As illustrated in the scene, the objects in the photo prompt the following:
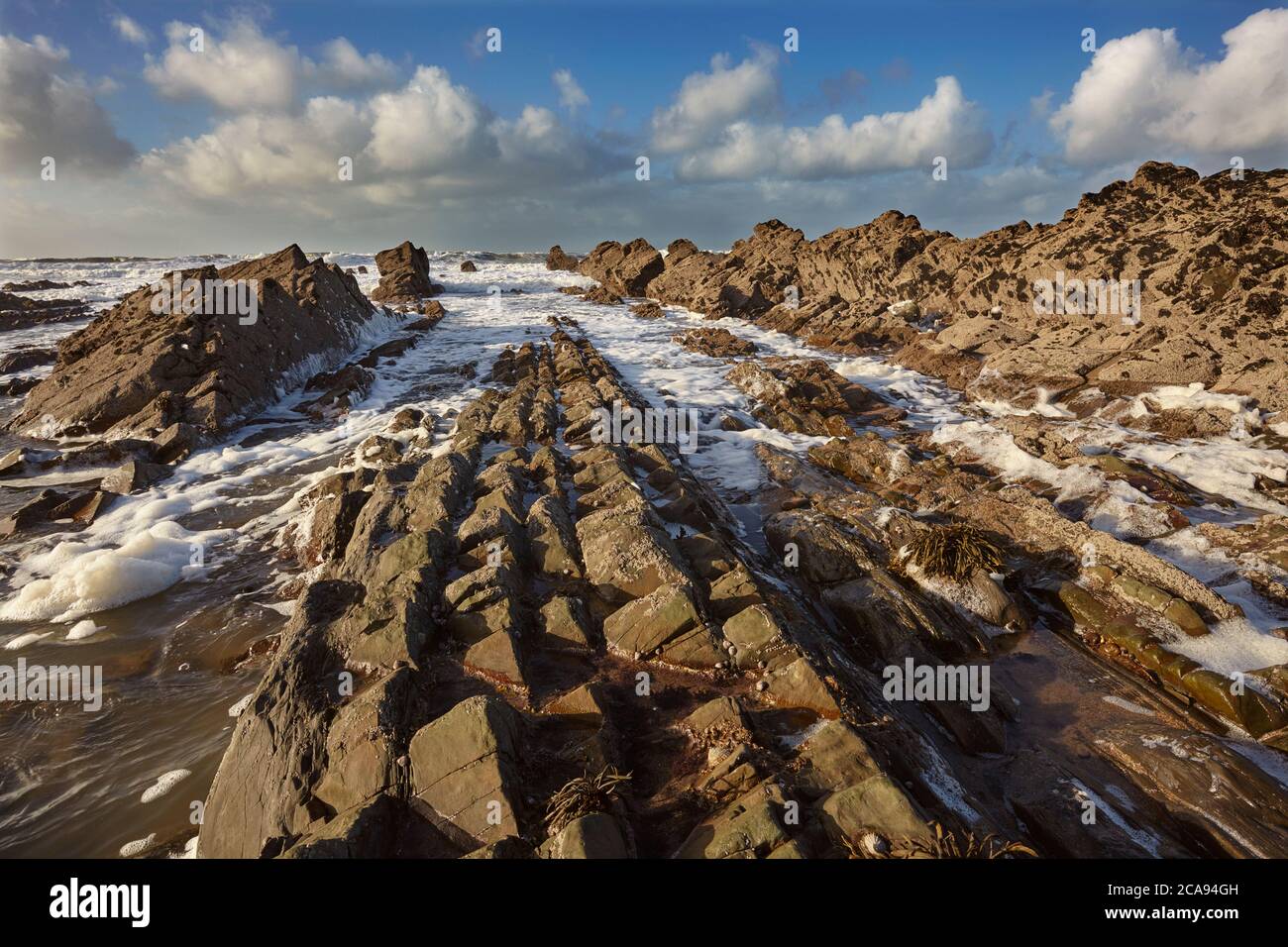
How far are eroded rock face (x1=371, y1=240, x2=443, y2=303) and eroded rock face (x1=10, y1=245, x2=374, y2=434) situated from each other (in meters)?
26.9

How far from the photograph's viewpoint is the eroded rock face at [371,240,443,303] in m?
50.7

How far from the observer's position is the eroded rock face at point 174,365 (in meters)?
17.0

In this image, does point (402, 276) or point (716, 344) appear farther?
point (402, 276)

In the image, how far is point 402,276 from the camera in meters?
52.2

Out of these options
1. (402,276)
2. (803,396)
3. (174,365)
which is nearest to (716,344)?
(803,396)

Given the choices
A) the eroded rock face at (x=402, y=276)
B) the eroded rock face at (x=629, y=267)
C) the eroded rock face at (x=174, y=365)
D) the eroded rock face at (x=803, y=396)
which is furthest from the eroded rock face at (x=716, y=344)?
the eroded rock face at (x=402, y=276)

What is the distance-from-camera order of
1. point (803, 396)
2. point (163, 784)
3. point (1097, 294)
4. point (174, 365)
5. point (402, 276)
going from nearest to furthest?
point (163, 784)
point (174, 365)
point (803, 396)
point (1097, 294)
point (402, 276)

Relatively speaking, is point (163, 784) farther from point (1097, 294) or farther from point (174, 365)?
point (1097, 294)

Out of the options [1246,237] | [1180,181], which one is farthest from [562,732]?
[1180,181]

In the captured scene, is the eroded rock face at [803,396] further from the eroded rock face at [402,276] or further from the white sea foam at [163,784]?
A: the eroded rock face at [402,276]

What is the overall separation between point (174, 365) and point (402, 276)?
37.4 meters

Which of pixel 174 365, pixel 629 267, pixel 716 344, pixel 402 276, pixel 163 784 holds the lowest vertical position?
pixel 163 784

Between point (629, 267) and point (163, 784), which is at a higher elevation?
point (629, 267)

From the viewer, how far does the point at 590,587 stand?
26.3 feet
